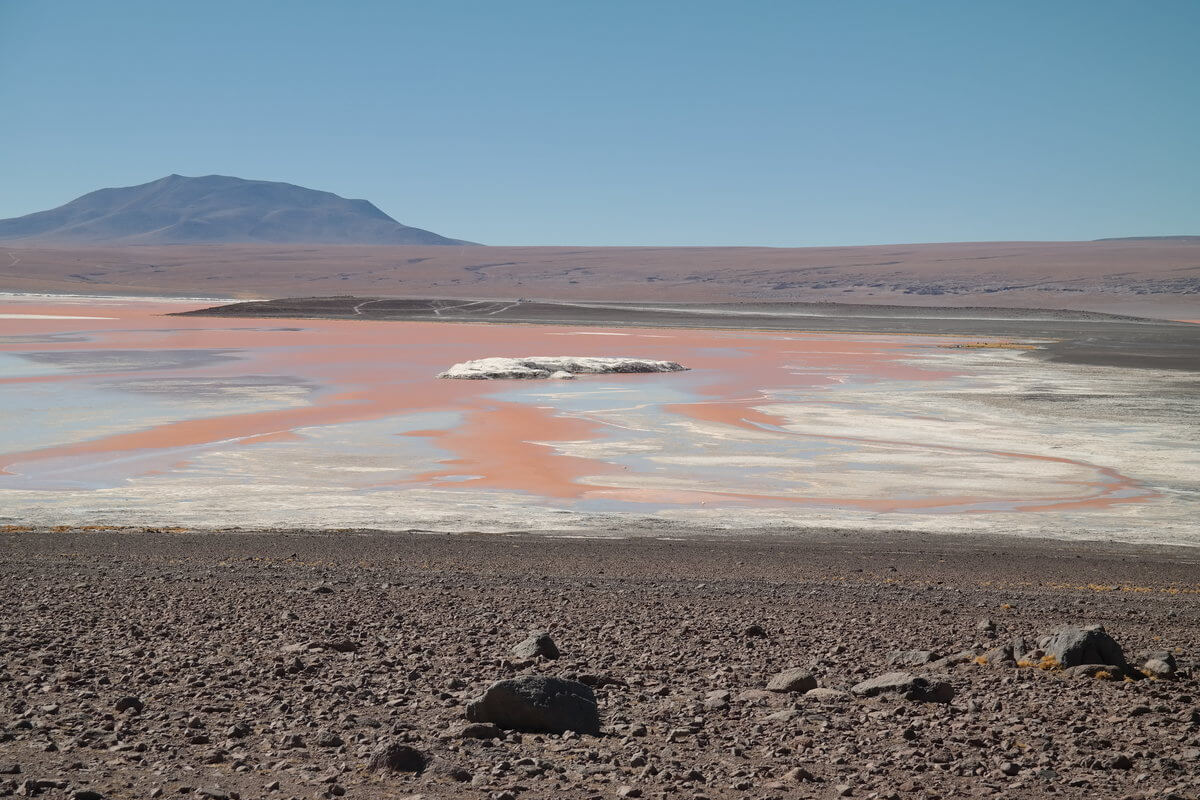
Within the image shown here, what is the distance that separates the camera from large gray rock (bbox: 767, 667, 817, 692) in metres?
5.86

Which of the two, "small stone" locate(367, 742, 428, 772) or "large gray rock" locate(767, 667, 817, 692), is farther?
"large gray rock" locate(767, 667, 817, 692)

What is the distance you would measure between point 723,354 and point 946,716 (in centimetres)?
3656

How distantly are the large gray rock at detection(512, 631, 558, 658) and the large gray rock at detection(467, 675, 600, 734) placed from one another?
105cm

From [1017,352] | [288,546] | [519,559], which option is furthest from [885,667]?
[1017,352]

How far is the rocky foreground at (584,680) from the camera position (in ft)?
15.4

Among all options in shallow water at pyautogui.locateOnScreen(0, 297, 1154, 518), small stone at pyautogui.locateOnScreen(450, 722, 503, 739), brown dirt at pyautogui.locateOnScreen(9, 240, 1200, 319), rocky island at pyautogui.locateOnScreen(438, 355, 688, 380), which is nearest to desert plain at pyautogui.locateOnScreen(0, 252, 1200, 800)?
small stone at pyautogui.locateOnScreen(450, 722, 503, 739)

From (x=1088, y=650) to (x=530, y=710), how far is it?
9.72 feet

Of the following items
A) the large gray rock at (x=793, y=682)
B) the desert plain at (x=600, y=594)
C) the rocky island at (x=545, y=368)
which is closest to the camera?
the desert plain at (x=600, y=594)

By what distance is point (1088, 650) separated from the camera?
616cm

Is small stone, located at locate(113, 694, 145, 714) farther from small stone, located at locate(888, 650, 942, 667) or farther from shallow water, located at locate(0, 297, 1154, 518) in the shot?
shallow water, located at locate(0, 297, 1154, 518)

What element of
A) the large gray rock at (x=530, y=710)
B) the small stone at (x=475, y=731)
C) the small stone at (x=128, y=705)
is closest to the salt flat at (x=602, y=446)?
the small stone at (x=128, y=705)

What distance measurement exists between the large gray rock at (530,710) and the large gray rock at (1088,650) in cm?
256

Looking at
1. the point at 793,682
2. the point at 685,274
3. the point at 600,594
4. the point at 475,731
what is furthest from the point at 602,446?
the point at 685,274

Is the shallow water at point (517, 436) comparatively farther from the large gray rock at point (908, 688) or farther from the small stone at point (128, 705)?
the small stone at point (128, 705)
